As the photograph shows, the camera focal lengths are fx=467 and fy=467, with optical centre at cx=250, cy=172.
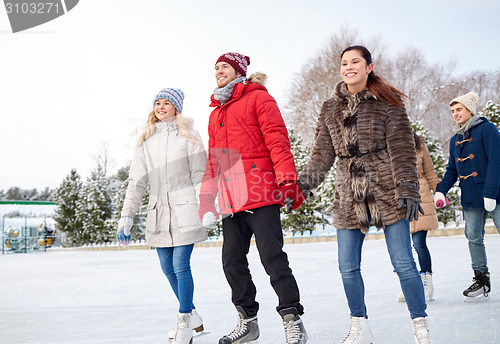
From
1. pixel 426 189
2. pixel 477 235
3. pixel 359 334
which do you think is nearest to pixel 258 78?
pixel 359 334

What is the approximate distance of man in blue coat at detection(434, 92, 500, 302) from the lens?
3.64 m

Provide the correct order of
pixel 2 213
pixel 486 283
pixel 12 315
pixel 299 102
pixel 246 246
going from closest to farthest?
pixel 246 246 < pixel 486 283 < pixel 12 315 < pixel 299 102 < pixel 2 213

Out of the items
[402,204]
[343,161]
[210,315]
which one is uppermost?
[343,161]

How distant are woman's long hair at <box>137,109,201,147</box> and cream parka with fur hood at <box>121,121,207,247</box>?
0.03 metres

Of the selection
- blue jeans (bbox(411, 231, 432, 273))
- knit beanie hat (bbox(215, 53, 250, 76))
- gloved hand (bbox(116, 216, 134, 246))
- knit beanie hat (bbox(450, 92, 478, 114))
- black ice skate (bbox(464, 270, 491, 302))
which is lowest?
black ice skate (bbox(464, 270, 491, 302))

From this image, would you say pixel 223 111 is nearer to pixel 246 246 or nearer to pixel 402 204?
pixel 246 246

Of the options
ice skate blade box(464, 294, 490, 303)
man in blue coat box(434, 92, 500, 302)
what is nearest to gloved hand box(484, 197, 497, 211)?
man in blue coat box(434, 92, 500, 302)

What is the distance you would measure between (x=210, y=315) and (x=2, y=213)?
32693 millimetres

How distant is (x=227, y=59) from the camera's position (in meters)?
2.97

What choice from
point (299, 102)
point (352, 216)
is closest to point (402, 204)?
point (352, 216)

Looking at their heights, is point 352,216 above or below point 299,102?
below

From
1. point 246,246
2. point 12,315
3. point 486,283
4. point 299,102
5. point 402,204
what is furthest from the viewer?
point 299,102

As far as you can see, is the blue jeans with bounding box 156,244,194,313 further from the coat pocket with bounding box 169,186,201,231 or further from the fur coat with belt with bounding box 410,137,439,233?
the fur coat with belt with bounding box 410,137,439,233

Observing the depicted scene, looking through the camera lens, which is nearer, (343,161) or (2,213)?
(343,161)
